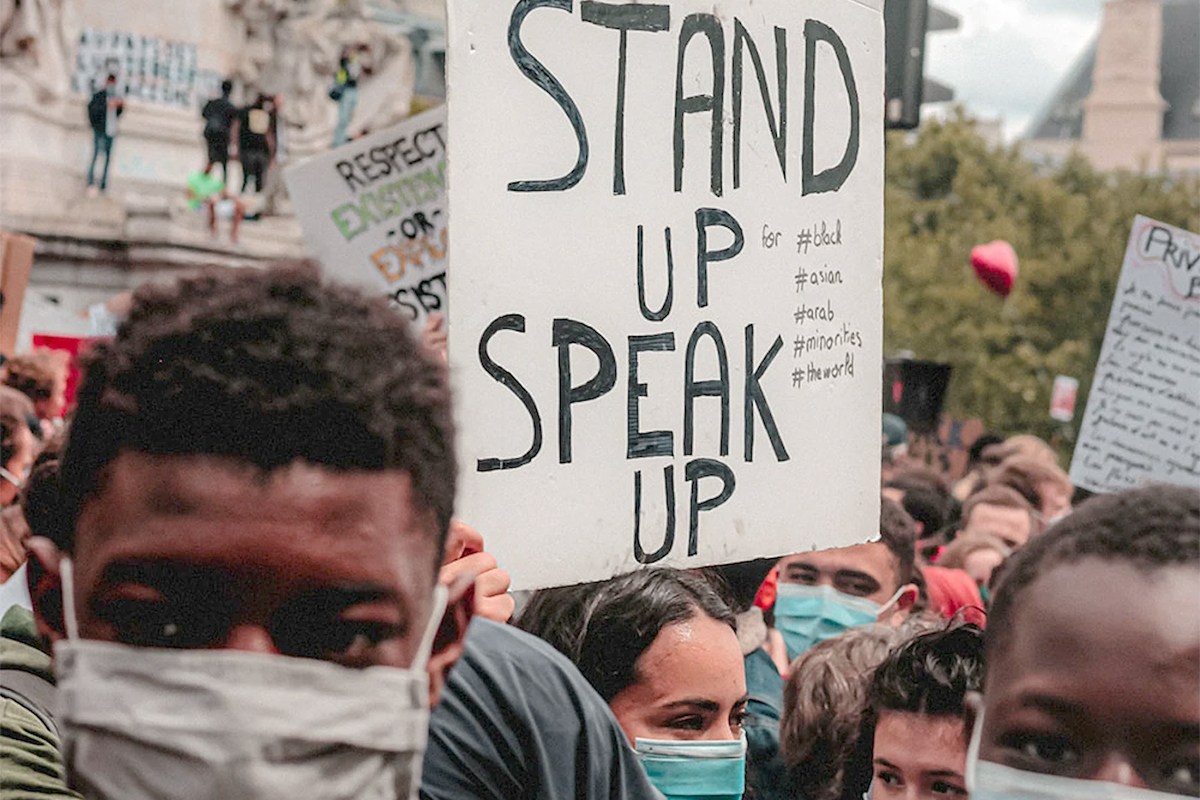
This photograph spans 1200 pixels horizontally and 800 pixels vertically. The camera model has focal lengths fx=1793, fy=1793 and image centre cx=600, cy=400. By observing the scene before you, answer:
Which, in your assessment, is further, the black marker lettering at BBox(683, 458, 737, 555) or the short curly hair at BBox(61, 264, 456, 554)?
the black marker lettering at BBox(683, 458, 737, 555)

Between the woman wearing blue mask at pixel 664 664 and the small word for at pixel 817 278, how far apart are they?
21.5 inches

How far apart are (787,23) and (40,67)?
1618cm

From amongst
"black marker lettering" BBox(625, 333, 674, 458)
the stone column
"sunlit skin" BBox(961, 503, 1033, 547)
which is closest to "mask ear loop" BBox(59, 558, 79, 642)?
"black marker lettering" BBox(625, 333, 674, 458)

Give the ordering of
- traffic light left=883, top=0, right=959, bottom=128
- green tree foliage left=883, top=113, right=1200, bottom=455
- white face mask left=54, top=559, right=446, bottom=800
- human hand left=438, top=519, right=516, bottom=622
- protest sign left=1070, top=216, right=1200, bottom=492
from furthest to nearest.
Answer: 1. green tree foliage left=883, top=113, right=1200, bottom=455
2. traffic light left=883, top=0, right=959, bottom=128
3. protest sign left=1070, top=216, right=1200, bottom=492
4. human hand left=438, top=519, right=516, bottom=622
5. white face mask left=54, top=559, right=446, bottom=800

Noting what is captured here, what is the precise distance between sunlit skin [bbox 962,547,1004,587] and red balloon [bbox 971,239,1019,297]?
8.25 metres

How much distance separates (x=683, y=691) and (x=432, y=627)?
57.5 inches

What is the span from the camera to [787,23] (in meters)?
3.01

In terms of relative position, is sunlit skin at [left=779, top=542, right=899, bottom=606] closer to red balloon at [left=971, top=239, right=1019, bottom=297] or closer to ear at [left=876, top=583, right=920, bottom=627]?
ear at [left=876, top=583, right=920, bottom=627]

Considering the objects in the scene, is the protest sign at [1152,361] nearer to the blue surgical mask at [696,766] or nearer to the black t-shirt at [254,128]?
the blue surgical mask at [696,766]

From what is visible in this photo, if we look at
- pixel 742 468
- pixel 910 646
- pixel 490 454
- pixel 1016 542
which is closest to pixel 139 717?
pixel 490 454

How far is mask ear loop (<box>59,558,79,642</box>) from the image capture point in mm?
1462

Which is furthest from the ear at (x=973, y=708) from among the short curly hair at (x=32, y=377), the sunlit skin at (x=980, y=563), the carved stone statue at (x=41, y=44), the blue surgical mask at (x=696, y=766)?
the carved stone statue at (x=41, y=44)

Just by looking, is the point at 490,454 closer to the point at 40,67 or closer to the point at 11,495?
the point at 11,495

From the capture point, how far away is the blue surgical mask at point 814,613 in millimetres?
4863
